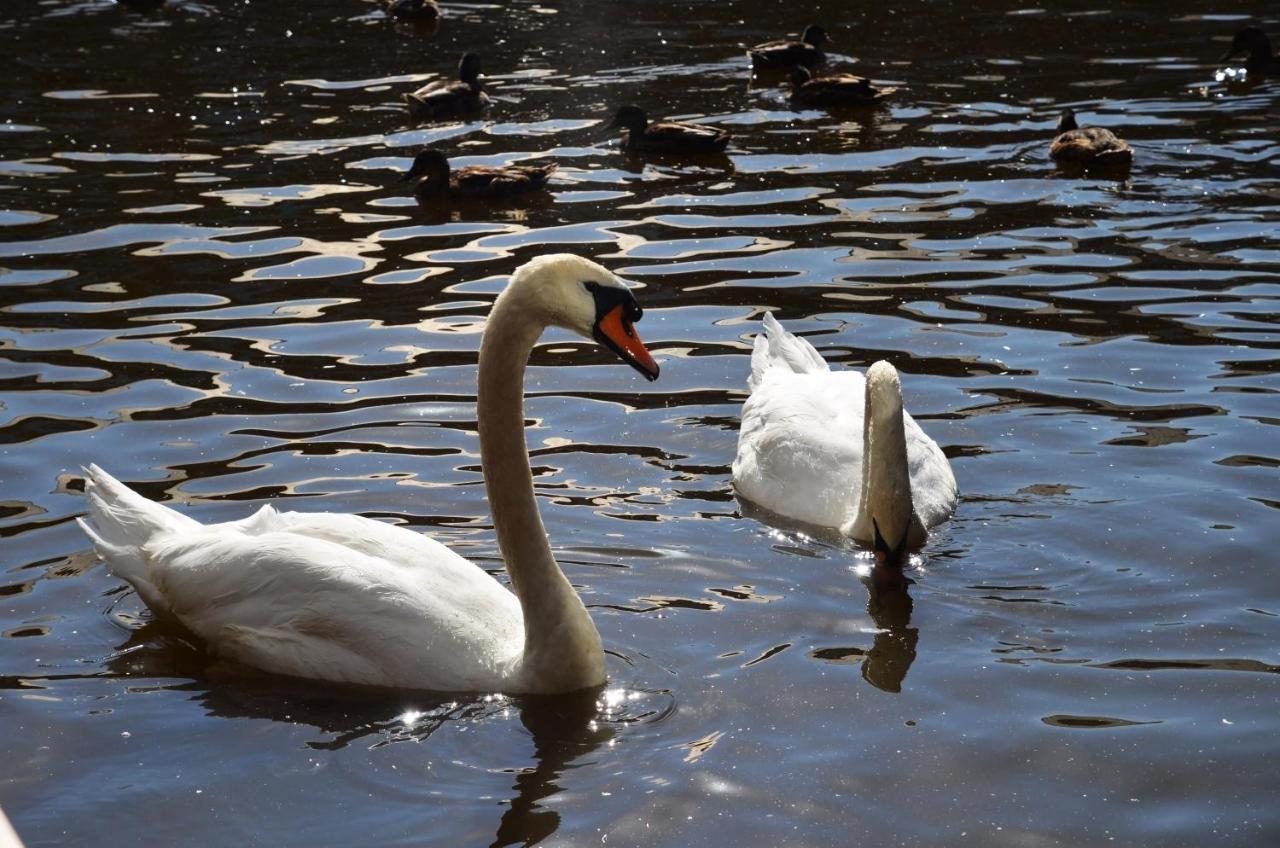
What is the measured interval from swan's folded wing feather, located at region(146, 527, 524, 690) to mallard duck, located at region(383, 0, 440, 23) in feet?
60.8

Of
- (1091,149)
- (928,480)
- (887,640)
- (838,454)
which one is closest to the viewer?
(887,640)

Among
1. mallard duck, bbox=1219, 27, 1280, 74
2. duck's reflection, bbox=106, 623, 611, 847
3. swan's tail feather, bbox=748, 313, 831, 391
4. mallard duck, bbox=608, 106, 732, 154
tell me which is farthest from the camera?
mallard duck, bbox=1219, 27, 1280, 74

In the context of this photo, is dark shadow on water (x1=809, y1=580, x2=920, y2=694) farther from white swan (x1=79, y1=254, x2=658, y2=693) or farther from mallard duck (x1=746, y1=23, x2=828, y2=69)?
mallard duck (x1=746, y1=23, x2=828, y2=69)

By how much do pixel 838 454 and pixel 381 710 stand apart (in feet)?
10.2

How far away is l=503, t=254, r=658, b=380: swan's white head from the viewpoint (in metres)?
5.88

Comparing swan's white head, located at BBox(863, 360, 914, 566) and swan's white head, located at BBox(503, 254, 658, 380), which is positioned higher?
swan's white head, located at BBox(503, 254, 658, 380)

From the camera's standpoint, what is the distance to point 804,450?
846cm

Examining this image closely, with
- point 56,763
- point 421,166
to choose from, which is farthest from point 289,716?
point 421,166

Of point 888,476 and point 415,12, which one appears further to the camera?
point 415,12

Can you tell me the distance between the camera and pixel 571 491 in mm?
8266

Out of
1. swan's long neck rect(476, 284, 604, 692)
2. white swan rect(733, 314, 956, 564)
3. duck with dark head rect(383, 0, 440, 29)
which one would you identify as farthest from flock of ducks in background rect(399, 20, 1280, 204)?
swan's long neck rect(476, 284, 604, 692)

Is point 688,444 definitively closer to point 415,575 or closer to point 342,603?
point 415,575

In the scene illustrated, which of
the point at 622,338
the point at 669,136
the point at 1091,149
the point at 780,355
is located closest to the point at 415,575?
the point at 622,338

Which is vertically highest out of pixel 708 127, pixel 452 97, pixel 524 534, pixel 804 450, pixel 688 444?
pixel 452 97
